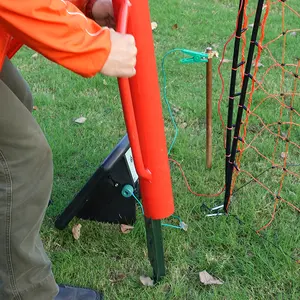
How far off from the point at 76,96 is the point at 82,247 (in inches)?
58.9

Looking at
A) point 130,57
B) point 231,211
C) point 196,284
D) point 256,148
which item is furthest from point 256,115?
point 130,57

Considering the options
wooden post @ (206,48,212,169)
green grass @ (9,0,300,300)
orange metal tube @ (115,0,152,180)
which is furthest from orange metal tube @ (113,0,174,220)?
wooden post @ (206,48,212,169)

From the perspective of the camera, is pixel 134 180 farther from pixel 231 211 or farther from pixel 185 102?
pixel 185 102

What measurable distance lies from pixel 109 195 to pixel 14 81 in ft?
2.20

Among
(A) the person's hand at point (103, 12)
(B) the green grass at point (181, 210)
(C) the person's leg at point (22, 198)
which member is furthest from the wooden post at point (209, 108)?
(C) the person's leg at point (22, 198)

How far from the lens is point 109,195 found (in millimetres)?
2205

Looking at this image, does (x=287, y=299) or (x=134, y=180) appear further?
(x=134, y=180)

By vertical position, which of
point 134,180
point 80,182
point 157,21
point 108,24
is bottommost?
point 157,21

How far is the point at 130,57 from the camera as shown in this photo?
52.9 inches

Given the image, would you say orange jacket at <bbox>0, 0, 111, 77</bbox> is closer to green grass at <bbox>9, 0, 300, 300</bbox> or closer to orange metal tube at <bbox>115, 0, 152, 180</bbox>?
orange metal tube at <bbox>115, 0, 152, 180</bbox>

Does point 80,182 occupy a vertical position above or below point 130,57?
below

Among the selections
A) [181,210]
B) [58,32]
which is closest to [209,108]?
[181,210]

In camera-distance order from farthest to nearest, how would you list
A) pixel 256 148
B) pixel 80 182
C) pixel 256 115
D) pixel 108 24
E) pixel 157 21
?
pixel 157 21 < pixel 256 115 < pixel 256 148 < pixel 80 182 < pixel 108 24

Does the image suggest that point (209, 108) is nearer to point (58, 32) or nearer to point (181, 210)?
point (181, 210)
